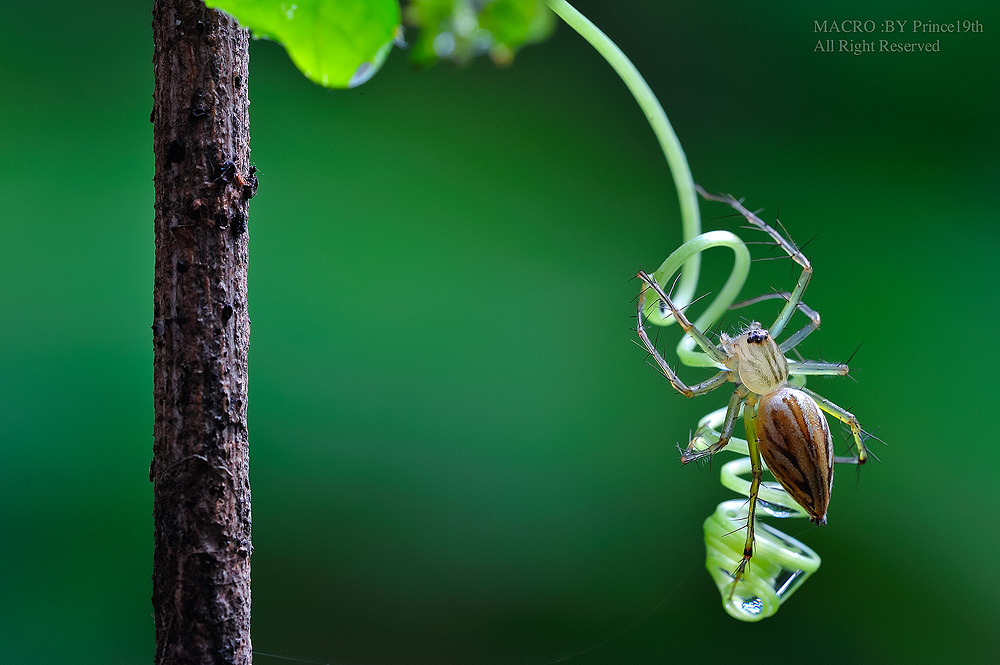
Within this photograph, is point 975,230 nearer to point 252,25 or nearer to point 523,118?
point 523,118

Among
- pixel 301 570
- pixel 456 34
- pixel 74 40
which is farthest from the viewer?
pixel 301 570

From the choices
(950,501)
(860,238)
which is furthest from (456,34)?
(950,501)

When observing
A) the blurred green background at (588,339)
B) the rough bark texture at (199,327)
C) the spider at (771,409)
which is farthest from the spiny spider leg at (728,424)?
the blurred green background at (588,339)

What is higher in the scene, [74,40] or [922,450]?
[74,40]

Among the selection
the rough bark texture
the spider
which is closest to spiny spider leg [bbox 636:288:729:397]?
the spider

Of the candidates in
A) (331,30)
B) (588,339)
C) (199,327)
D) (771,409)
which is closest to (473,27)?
(331,30)

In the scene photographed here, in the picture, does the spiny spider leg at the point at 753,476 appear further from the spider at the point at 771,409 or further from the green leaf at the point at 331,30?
the green leaf at the point at 331,30

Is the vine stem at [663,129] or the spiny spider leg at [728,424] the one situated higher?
the vine stem at [663,129]
